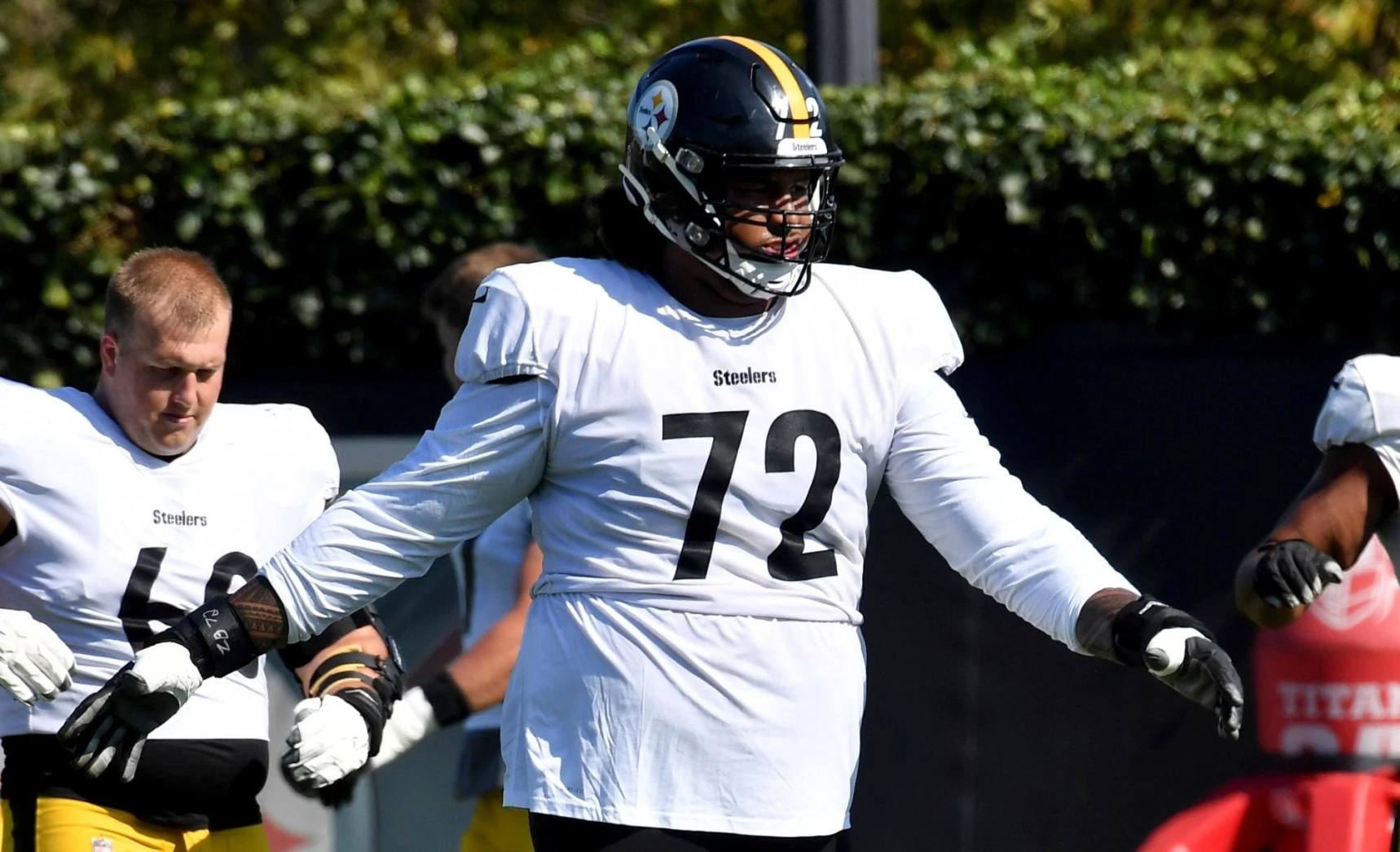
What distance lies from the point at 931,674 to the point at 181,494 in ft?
7.68

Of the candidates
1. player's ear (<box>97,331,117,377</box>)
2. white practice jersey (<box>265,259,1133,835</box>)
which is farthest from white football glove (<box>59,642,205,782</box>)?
player's ear (<box>97,331,117,377</box>)

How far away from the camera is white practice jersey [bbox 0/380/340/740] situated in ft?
11.4

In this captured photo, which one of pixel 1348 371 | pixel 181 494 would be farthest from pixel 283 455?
pixel 1348 371

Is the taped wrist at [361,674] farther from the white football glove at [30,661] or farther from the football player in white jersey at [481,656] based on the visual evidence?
the white football glove at [30,661]

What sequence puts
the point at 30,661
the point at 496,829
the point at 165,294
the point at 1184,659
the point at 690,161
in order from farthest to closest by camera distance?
the point at 496,829, the point at 165,294, the point at 30,661, the point at 690,161, the point at 1184,659

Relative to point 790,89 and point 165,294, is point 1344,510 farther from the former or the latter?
point 165,294

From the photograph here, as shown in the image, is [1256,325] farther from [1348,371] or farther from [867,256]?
[1348,371]

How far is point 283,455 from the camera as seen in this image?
148 inches

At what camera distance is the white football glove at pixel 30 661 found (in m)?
3.06

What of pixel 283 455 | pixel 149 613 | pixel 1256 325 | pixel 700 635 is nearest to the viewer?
pixel 700 635

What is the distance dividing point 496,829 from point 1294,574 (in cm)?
167

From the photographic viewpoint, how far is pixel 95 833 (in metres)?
3.42

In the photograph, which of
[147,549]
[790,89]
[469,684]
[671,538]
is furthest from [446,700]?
[790,89]

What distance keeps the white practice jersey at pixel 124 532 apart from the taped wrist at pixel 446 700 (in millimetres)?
327
